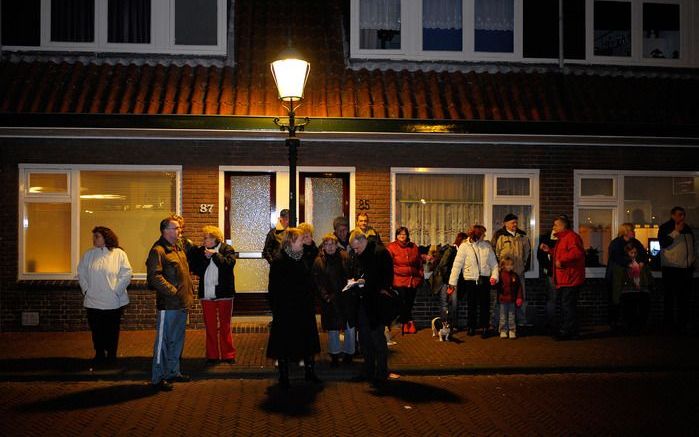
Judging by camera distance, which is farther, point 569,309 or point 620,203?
point 620,203

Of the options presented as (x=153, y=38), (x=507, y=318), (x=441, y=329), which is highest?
(x=153, y=38)

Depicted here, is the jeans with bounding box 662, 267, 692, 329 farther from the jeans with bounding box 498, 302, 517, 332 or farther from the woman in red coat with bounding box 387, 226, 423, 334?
the woman in red coat with bounding box 387, 226, 423, 334

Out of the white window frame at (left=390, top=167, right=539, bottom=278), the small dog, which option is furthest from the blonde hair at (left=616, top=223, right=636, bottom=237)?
the small dog

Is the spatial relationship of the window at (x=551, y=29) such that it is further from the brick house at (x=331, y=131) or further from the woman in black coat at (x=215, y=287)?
the woman in black coat at (x=215, y=287)

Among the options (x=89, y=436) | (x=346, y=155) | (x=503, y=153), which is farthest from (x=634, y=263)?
(x=89, y=436)

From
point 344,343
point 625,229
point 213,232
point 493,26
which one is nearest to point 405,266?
point 344,343

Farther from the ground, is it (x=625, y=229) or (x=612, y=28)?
(x=612, y=28)

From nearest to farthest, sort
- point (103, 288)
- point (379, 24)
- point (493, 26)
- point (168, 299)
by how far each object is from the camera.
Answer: point (168, 299)
point (103, 288)
point (379, 24)
point (493, 26)

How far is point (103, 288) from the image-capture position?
31.4 ft

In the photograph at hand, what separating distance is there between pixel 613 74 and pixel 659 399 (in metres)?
8.22

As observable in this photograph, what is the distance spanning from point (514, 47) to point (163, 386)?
32.3 ft

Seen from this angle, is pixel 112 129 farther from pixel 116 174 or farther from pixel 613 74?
pixel 613 74

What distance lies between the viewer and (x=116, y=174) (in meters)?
12.4

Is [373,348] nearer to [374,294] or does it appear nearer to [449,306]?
[374,294]
